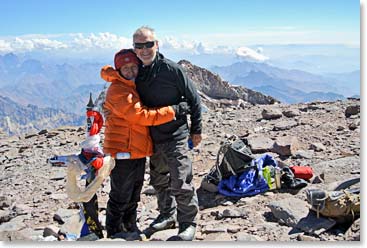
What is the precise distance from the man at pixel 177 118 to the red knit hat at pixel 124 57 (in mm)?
67

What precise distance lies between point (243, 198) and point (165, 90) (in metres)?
2.48

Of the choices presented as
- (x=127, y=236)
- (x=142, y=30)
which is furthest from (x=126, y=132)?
(x=127, y=236)

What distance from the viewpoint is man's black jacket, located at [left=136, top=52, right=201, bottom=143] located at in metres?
4.43

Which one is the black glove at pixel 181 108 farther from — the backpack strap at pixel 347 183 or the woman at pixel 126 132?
the backpack strap at pixel 347 183

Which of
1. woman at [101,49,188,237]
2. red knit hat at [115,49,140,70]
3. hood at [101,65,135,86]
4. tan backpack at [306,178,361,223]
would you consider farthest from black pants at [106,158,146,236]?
tan backpack at [306,178,361,223]

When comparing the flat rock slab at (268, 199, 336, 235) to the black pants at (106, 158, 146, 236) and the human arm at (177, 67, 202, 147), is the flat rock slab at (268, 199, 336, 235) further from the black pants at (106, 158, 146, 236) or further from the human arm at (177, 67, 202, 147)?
the black pants at (106, 158, 146, 236)

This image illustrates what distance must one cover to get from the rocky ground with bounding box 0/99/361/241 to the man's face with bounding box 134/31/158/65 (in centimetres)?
216

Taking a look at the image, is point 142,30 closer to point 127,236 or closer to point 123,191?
point 123,191

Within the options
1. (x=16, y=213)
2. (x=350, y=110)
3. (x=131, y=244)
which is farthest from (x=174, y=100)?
(x=350, y=110)

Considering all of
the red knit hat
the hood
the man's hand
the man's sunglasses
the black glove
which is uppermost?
the man's sunglasses

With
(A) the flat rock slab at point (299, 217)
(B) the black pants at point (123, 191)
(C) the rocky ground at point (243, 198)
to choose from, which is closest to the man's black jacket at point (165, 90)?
(B) the black pants at point (123, 191)

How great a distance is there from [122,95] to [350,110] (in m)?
8.63

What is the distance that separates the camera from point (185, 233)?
4.52 meters

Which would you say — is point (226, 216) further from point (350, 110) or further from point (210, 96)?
point (210, 96)
